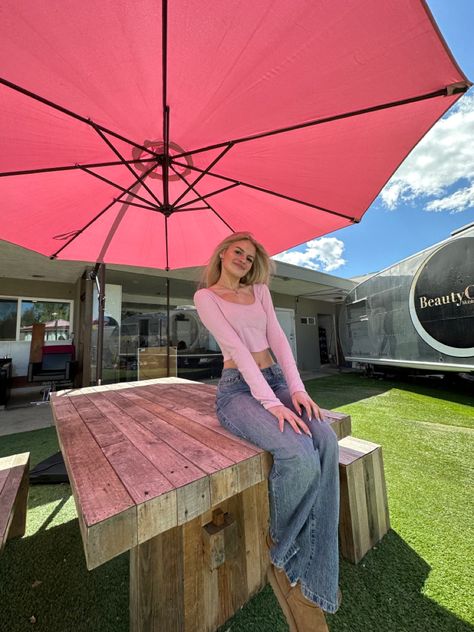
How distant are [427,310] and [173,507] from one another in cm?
585

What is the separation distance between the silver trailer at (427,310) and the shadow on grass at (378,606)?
4.21 meters

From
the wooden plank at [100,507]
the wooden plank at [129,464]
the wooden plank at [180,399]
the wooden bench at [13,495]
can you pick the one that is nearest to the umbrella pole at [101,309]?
the wooden plank at [180,399]

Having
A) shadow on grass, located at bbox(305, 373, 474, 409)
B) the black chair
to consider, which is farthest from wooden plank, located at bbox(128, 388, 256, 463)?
the black chair

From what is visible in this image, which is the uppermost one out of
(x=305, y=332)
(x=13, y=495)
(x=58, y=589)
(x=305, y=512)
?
(x=305, y=332)

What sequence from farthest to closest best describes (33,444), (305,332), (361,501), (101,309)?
(305,332), (101,309), (33,444), (361,501)

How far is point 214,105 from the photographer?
129 cm

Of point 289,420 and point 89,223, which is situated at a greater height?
point 89,223

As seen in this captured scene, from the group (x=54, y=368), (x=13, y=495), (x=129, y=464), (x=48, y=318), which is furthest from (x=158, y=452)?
(x=48, y=318)

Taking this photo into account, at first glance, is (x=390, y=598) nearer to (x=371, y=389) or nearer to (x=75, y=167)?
(x=75, y=167)

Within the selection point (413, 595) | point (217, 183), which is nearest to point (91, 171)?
point (217, 183)

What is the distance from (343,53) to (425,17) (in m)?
0.27

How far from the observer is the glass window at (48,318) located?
6.89 meters

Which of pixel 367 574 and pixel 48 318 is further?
pixel 48 318

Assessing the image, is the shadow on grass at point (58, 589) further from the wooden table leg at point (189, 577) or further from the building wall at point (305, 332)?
the building wall at point (305, 332)
